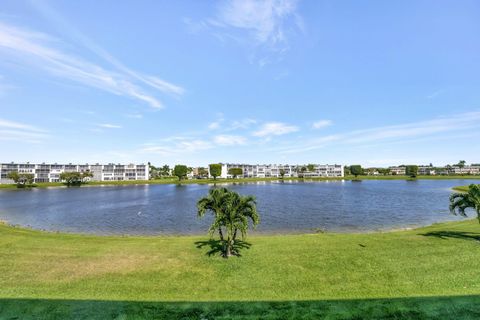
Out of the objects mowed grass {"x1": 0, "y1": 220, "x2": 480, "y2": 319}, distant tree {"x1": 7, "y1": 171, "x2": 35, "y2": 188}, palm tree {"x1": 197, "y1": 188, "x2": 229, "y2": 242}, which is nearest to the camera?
mowed grass {"x1": 0, "y1": 220, "x2": 480, "y2": 319}

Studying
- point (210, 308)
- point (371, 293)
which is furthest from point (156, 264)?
point (371, 293)

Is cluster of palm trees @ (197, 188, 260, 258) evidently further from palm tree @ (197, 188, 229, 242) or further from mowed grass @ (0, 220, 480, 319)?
mowed grass @ (0, 220, 480, 319)

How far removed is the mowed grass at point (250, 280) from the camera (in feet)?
42.1

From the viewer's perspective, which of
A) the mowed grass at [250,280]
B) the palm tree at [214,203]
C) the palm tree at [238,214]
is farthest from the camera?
the palm tree at [214,203]

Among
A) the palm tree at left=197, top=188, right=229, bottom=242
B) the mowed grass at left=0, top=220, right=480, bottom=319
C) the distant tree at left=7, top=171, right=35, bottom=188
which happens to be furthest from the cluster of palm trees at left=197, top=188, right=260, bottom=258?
the distant tree at left=7, top=171, right=35, bottom=188

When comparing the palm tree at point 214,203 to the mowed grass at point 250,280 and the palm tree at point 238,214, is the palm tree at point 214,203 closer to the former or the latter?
the palm tree at point 238,214

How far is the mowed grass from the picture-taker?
1284 cm

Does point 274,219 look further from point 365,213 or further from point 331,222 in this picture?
point 365,213

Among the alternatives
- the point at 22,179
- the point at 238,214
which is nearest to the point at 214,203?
the point at 238,214

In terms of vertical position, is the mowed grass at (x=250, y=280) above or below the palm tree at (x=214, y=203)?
below

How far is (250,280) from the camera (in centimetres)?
1714

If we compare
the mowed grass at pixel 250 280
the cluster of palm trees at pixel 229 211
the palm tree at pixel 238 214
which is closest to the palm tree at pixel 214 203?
the cluster of palm trees at pixel 229 211

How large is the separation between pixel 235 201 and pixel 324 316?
37.4ft

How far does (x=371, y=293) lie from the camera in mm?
14641
